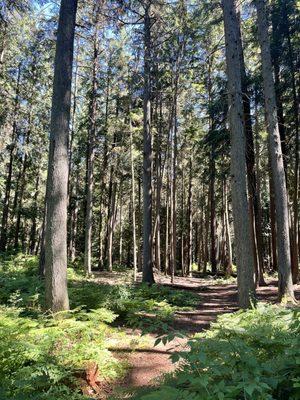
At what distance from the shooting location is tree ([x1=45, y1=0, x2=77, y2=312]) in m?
6.88

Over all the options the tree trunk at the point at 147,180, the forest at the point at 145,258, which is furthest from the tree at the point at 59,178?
the tree trunk at the point at 147,180

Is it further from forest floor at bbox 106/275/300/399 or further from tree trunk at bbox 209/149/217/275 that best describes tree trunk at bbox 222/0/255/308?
tree trunk at bbox 209/149/217/275

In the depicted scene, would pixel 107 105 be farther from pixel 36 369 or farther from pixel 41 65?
pixel 36 369

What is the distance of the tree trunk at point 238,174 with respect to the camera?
8.33 m

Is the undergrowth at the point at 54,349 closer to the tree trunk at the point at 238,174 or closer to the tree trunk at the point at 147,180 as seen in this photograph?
the tree trunk at the point at 238,174

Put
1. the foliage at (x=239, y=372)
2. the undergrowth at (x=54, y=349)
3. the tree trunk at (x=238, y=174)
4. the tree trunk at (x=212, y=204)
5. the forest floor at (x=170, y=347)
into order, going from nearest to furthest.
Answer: the foliage at (x=239, y=372)
the undergrowth at (x=54, y=349)
the forest floor at (x=170, y=347)
the tree trunk at (x=238, y=174)
the tree trunk at (x=212, y=204)

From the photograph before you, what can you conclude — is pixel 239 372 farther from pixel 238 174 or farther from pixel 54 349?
pixel 238 174

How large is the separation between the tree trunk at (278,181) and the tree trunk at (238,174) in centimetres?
157

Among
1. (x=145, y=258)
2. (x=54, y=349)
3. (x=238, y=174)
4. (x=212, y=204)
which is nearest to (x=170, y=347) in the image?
(x=54, y=349)

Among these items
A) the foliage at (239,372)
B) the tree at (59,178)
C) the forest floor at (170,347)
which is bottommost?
the forest floor at (170,347)

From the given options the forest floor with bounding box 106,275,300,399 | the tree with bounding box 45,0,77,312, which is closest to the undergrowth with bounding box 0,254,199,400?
the forest floor with bounding box 106,275,300,399

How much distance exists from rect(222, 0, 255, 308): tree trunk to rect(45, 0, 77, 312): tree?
3785 millimetres

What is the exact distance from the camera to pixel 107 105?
23.5 meters

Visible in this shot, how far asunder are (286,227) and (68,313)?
605 centimetres
